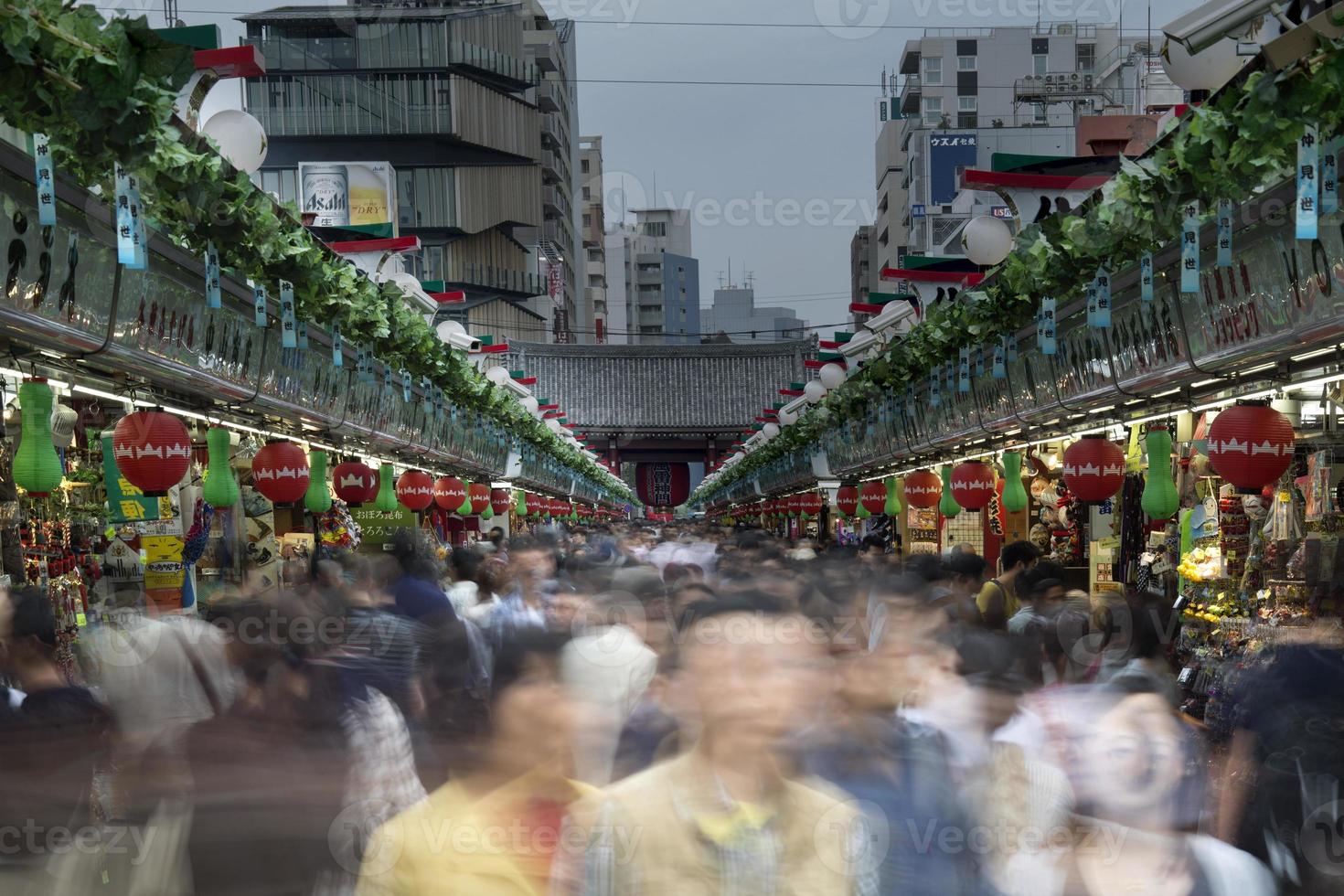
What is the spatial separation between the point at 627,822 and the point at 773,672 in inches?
24.2

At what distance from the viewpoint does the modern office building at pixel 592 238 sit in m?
81.6

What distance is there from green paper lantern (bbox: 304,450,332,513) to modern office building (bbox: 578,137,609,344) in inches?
2672

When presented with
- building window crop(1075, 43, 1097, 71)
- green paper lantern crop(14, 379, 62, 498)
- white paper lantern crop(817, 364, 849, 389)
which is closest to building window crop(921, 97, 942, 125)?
building window crop(1075, 43, 1097, 71)

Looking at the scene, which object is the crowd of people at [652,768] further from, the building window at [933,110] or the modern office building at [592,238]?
the modern office building at [592,238]

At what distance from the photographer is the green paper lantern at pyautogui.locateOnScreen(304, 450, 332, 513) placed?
11.2 meters

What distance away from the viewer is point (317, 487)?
11266mm

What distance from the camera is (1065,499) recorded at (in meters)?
14.1

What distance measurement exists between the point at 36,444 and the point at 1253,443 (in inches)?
212

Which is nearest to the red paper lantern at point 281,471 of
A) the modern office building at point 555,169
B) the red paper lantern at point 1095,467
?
the red paper lantern at point 1095,467

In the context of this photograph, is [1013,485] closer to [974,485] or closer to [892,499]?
[974,485]

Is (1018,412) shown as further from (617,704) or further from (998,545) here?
(998,545)

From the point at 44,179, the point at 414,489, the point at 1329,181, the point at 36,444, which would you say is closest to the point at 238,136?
the point at 36,444

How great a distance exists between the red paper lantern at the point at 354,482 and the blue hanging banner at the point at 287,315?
378 cm

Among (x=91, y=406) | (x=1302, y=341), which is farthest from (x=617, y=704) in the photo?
(x=91, y=406)
